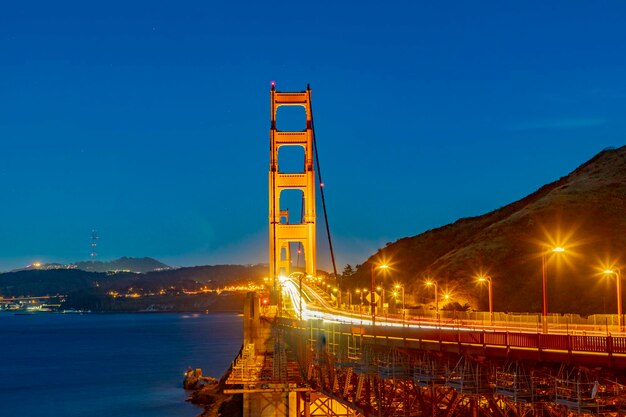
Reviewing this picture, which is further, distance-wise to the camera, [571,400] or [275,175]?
[275,175]

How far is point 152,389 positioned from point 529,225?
154 feet

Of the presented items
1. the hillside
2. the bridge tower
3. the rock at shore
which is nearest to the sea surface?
the rock at shore

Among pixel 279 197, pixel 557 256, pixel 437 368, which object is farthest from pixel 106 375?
pixel 437 368

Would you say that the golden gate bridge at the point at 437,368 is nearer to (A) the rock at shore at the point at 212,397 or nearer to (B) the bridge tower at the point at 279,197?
(A) the rock at shore at the point at 212,397

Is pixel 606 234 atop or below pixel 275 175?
below

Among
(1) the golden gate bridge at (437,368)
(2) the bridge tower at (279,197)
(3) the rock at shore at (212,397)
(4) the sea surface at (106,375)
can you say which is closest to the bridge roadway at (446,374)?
(1) the golden gate bridge at (437,368)

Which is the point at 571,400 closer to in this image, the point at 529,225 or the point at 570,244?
the point at 570,244

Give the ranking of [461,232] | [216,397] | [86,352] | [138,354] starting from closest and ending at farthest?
[216,397] < [461,232] < [138,354] < [86,352]

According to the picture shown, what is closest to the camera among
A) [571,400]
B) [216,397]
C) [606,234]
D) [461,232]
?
[571,400]

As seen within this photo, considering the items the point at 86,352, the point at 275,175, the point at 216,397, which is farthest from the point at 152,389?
the point at 86,352

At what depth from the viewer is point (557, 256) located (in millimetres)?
83500

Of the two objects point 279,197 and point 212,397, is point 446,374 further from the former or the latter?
point 279,197

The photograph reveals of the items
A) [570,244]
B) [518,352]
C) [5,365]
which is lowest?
[5,365]

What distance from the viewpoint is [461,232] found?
125750 mm
